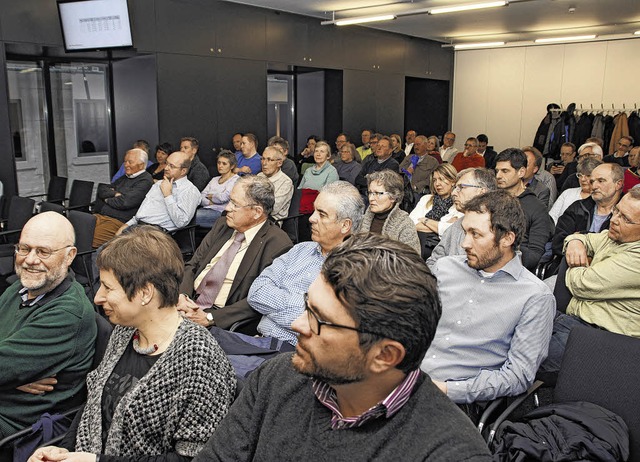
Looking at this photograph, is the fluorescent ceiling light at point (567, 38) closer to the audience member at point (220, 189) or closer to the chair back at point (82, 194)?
the audience member at point (220, 189)

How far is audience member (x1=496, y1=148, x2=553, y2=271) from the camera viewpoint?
398cm

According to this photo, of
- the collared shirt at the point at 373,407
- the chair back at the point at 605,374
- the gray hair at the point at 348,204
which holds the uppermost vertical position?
the gray hair at the point at 348,204

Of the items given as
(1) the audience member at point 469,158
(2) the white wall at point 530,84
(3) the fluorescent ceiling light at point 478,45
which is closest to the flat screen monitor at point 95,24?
(1) the audience member at point 469,158

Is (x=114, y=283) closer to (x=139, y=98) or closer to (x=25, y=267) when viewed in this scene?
(x=25, y=267)

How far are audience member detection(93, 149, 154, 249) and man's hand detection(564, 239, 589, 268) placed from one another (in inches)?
160

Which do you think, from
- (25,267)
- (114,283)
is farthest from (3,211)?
(114,283)

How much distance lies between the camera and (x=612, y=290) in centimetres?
272

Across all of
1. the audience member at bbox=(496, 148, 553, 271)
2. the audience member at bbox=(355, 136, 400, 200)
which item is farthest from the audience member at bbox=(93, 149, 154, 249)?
the audience member at bbox=(496, 148, 553, 271)

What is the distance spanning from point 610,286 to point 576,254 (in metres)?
0.27

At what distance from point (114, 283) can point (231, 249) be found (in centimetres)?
156

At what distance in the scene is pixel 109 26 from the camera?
21.0 ft

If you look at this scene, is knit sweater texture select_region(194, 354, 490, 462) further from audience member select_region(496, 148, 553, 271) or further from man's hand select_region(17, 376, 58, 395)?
audience member select_region(496, 148, 553, 271)

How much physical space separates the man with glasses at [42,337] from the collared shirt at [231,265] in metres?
1.03

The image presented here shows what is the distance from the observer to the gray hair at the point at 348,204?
319 cm
